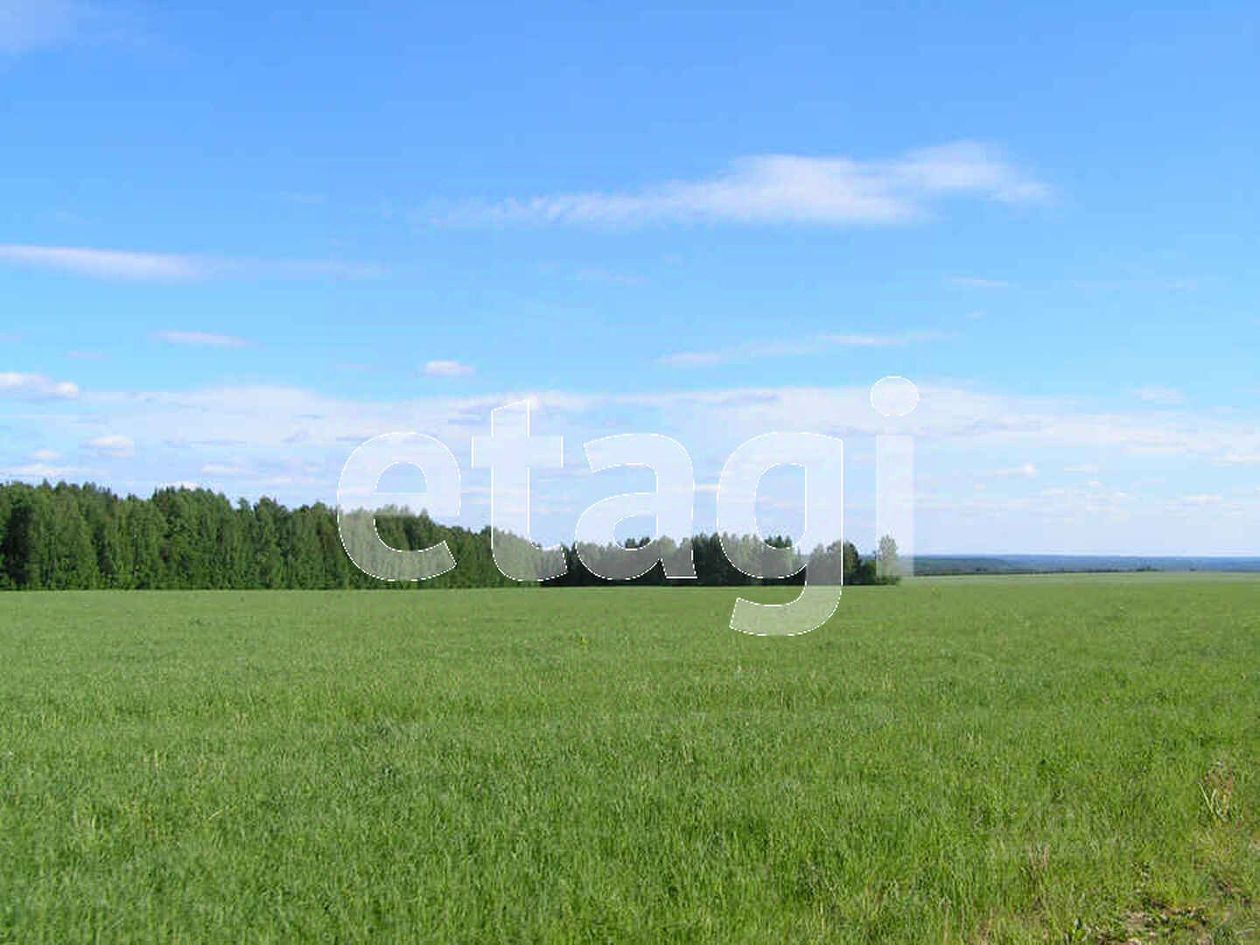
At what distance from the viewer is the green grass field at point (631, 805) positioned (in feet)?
22.4

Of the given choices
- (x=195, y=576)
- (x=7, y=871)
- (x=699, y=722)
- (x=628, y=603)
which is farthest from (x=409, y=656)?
(x=195, y=576)

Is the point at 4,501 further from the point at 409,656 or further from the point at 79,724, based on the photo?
the point at 79,724

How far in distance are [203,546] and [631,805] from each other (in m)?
103

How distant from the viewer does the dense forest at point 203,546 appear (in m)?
96.7

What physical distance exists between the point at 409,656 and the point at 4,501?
296 feet

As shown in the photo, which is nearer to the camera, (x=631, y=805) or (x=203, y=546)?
(x=631, y=805)

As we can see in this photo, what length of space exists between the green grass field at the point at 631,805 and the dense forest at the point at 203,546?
73923mm

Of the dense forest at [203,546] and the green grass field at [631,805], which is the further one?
the dense forest at [203,546]

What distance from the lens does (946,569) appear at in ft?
493

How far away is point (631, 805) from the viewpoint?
895 cm

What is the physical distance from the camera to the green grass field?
682 cm

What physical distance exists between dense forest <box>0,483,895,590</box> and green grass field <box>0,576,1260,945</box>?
2910 inches

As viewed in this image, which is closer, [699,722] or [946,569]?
[699,722]

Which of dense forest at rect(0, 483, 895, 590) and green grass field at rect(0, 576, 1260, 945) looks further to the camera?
dense forest at rect(0, 483, 895, 590)
